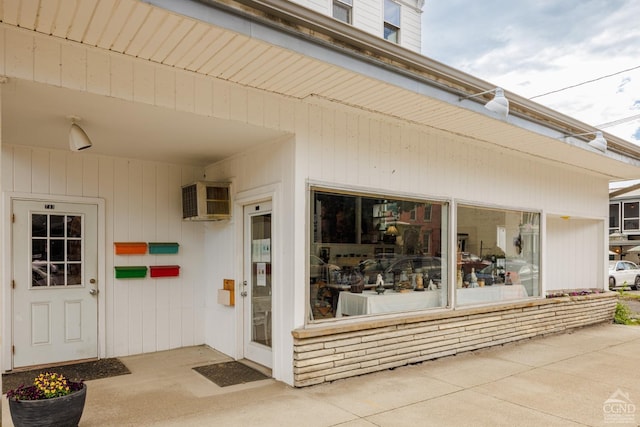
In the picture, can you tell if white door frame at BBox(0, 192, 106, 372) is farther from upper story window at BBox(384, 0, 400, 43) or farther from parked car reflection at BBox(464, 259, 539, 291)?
upper story window at BBox(384, 0, 400, 43)

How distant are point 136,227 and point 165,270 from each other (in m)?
0.63

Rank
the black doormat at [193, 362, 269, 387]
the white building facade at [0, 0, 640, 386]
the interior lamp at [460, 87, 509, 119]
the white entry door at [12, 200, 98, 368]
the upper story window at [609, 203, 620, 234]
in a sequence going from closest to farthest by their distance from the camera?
the white building facade at [0, 0, 640, 386], the interior lamp at [460, 87, 509, 119], the black doormat at [193, 362, 269, 387], the white entry door at [12, 200, 98, 368], the upper story window at [609, 203, 620, 234]

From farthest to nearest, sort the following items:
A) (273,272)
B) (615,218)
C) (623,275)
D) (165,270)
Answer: (615,218) < (623,275) < (165,270) < (273,272)

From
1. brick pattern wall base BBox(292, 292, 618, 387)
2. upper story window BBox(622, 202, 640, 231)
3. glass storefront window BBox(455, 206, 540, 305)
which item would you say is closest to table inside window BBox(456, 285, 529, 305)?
glass storefront window BBox(455, 206, 540, 305)

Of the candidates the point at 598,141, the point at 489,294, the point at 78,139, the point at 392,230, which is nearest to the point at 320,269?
the point at 392,230

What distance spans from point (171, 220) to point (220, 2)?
3587 mm

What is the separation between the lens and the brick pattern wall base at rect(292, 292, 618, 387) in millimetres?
4429

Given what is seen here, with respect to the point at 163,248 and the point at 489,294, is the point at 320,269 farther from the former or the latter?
the point at 489,294

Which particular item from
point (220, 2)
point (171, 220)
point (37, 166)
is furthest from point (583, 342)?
point (37, 166)

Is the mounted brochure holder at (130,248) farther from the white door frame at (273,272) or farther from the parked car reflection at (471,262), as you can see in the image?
the parked car reflection at (471,262)

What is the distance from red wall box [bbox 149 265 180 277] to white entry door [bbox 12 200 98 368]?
0.65 meters

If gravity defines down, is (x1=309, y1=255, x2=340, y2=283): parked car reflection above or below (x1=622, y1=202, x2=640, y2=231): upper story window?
below

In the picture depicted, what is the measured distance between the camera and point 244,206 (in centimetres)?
546

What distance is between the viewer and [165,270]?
18.9 feet
